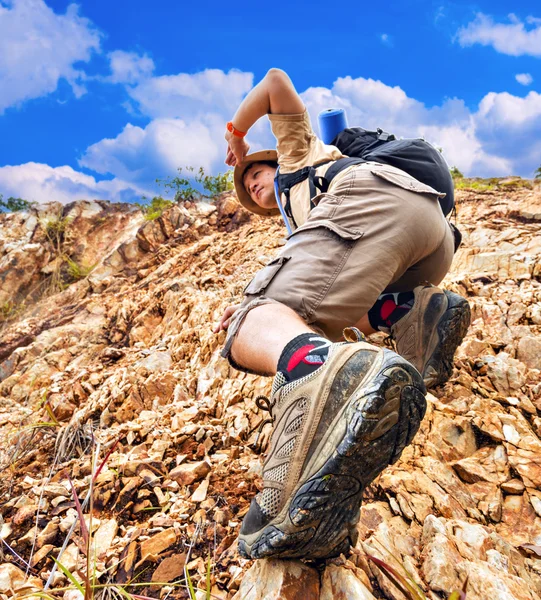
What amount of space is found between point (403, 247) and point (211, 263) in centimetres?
463

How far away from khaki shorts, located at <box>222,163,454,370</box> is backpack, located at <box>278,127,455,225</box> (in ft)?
0.84

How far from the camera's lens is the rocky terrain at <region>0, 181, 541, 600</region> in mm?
1338

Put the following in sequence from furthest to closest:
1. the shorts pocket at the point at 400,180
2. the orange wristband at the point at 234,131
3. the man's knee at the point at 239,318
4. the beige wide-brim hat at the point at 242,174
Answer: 1. the beige wide-brim hat at the point at 242,174
2. the orange wristband at the point at 234,131
3. the shorts pocket at the point at 400,180
4. the man's knee at the point at 239,318

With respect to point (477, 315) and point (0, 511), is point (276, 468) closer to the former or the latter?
point (0, 511)

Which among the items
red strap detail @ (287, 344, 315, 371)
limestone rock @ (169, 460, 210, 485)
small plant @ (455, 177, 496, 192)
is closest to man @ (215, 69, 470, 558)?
red strap detail @ (287, 344, 315, 371)

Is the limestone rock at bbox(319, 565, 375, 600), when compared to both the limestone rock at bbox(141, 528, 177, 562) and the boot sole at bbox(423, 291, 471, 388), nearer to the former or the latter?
the limestone rock at bbox(141, 528, 177, 562)

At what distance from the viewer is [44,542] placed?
5.46 feet

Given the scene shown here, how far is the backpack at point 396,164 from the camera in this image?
7.23 feet

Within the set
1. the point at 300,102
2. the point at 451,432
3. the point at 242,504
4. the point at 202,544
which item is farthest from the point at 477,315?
the point at 202,544

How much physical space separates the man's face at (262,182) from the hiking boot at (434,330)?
4.11 feet

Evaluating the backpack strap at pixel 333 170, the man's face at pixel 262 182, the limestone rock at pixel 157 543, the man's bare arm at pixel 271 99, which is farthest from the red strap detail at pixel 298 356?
the man's face at pixel 262 182

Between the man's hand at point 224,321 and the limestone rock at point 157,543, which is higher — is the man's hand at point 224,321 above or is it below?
above

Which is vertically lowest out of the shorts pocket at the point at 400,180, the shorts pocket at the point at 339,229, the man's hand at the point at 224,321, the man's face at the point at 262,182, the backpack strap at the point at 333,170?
the man's hand at the point at 224,321

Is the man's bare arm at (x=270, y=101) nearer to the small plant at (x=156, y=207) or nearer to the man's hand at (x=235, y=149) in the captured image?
the man's hand at (x=235, y=149)
